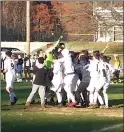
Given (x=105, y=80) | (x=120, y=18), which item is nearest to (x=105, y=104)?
(x=105, y=80)

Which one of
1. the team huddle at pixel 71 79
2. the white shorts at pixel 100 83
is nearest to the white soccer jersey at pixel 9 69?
the team huddle at pixel 71 79

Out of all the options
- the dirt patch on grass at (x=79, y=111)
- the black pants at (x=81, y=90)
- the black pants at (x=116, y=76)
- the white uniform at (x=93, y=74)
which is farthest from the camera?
the black pants at (x=116, y=76)

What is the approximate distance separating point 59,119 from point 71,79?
2859 millimetres

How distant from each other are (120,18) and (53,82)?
36.8ft

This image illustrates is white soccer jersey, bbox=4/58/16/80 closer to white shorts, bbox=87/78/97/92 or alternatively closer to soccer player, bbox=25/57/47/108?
soccer player, bbox=25/57/47/108

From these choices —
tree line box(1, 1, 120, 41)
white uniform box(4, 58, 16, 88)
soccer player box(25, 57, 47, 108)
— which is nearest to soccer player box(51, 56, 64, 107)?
soccer player box(25, 57, 47, 108)

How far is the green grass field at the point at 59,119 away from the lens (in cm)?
1414

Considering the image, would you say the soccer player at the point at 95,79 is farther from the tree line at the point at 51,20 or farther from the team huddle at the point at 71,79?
the tree line at the point at 51,20

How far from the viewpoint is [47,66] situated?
19906 millimetres

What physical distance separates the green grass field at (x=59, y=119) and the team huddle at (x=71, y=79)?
23.2 inches

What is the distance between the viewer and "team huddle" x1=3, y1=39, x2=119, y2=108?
18125 millimetres

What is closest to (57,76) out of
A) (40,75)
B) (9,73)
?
(40,75)

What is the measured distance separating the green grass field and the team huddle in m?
0.59

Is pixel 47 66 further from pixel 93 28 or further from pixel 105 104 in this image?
pixel 93 28
